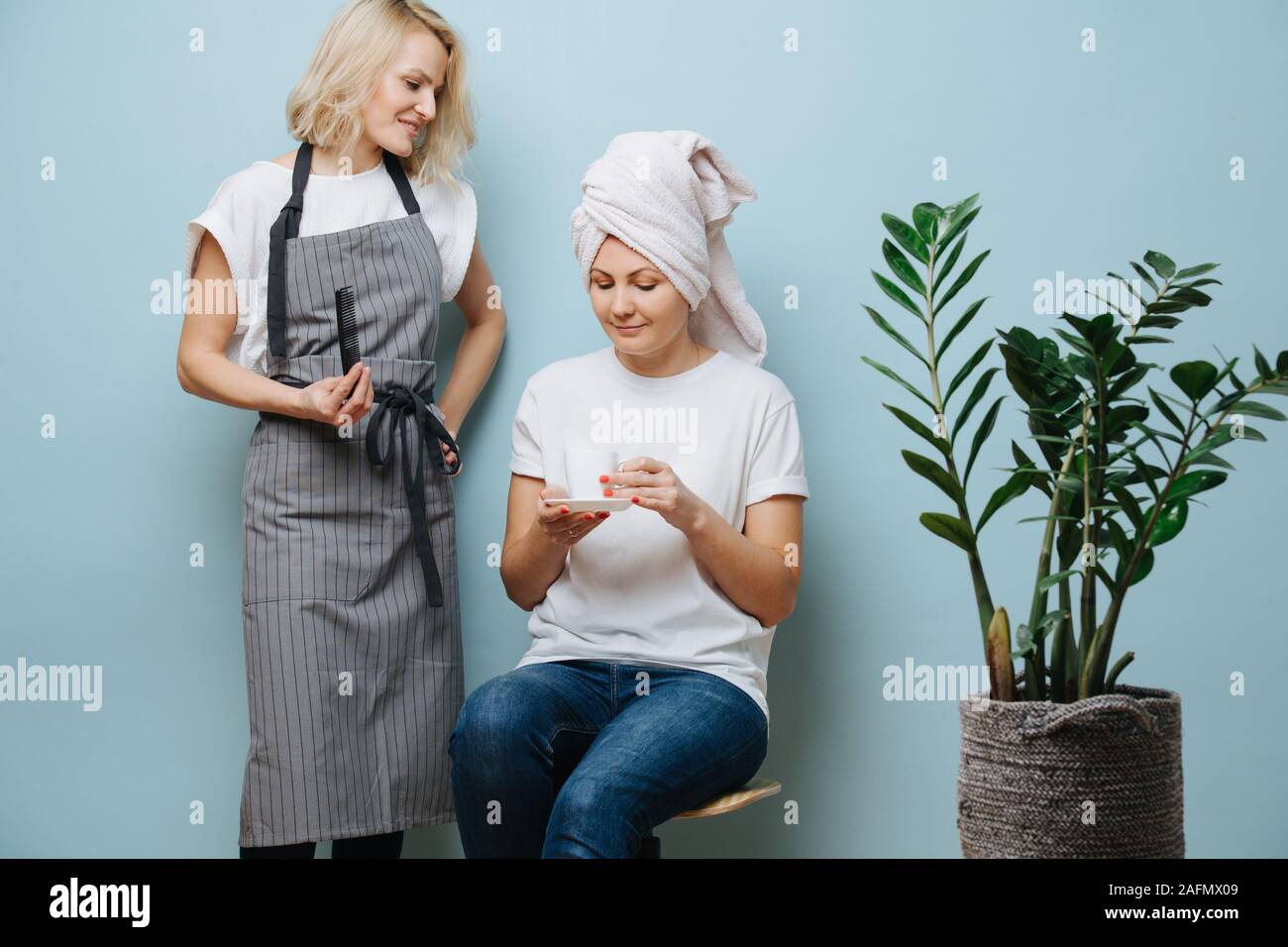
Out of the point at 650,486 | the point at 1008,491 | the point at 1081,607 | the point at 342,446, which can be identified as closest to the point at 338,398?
the point at 342,446

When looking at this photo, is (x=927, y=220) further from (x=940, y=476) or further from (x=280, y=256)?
(x=280, y=256)

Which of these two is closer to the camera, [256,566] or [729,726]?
[729,726]

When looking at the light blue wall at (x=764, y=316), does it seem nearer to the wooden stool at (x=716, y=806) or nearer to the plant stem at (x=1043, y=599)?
the wooden stool at (x=716, y=806)

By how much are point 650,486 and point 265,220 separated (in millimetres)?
750

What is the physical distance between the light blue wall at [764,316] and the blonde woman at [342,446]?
266mm

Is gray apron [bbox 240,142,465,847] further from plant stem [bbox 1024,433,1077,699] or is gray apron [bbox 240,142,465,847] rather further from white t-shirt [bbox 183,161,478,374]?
plant stem [bbox 1024,433,1077,699]

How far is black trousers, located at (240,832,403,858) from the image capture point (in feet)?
5.50

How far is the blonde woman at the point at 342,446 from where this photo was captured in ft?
5.50

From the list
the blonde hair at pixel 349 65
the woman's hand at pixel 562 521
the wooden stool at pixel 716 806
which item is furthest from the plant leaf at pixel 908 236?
the blonde hair at pixel 349 65

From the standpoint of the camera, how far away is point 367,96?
178cm

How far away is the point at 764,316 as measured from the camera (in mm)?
2047

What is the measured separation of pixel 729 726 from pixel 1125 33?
4.59ft
